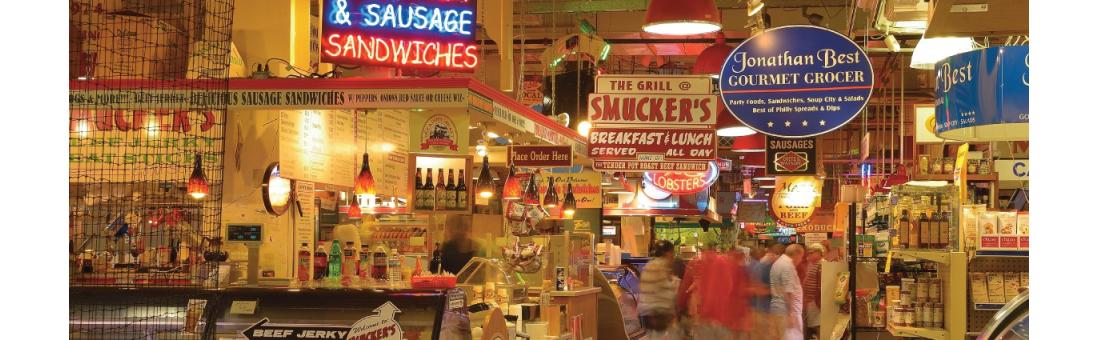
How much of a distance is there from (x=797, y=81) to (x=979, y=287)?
2063 millimetres

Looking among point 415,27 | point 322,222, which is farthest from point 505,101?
point 322,222

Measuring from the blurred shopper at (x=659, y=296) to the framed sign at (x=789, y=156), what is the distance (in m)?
3.15

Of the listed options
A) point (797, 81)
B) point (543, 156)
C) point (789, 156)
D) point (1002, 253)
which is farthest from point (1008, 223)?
point (789, 156)

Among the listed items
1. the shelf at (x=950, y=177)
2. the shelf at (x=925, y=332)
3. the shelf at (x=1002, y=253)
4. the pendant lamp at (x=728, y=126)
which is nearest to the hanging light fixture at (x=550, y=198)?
the pendant lamp at (x=728, y=126)

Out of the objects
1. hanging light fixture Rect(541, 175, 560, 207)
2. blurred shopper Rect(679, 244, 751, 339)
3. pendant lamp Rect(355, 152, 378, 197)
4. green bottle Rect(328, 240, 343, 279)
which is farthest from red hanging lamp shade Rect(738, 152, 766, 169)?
green bottle Rect(328, 240, 343, 279)

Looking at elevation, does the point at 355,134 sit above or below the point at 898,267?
above

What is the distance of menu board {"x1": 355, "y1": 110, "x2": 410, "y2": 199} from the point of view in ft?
33.7

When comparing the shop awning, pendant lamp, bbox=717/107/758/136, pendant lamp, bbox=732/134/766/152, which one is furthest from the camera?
pendant lamp, bbox=732/134/766/152

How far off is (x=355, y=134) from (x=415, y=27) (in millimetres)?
2439

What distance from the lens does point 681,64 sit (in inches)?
787

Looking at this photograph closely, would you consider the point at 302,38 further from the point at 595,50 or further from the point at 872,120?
the point at 872,120

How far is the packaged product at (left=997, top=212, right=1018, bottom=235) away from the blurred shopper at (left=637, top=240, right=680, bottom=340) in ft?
16.7

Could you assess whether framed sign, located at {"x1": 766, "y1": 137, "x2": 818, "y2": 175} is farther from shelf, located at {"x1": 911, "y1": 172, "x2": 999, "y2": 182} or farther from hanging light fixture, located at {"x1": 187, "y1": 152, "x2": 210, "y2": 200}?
hanging light fixture, located at {"x1": 187, "y1": 152, "x2": 210, "y2": 200}

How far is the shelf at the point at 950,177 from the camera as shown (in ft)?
31.3
